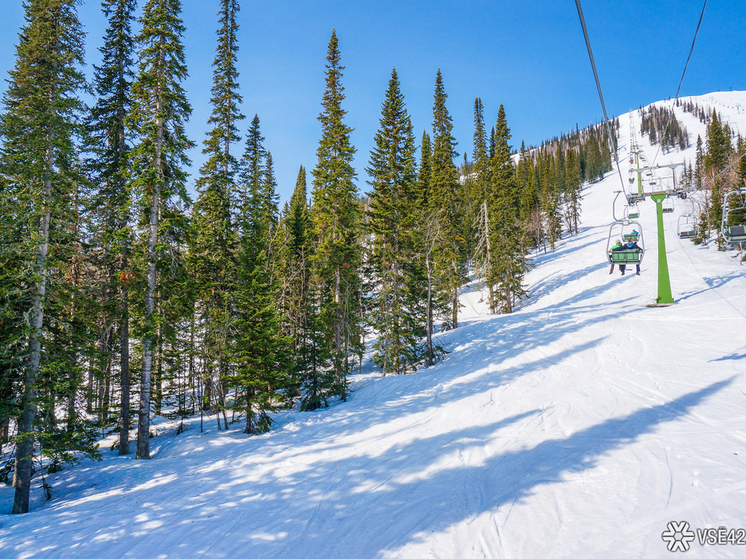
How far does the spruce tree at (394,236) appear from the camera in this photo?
64.3ft

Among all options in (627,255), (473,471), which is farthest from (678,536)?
(627,255)

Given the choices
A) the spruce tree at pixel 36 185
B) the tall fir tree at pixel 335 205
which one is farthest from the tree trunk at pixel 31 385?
the tall fir tree at pixel 335 205

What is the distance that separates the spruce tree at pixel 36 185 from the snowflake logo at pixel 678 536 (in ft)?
49.8

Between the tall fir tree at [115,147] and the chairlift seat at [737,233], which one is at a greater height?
the tall fir tree at [115,147]

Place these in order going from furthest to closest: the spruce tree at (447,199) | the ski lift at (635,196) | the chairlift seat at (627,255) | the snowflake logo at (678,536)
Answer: the spruce tree at (447,199)
the ski lift at (635,196)
the chairlift seat at (627,255)
the snowflake logo at (678,536)

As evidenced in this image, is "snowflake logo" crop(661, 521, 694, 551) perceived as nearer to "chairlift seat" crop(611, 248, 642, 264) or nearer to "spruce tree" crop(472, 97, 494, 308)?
"chairlift seat" crop(611, 248, 642, 264)

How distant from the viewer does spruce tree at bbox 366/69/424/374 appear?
19594mm

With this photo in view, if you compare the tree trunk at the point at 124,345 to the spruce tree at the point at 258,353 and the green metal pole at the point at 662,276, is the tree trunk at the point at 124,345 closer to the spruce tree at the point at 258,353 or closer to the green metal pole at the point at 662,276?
the spruce tree at the point at 258,353

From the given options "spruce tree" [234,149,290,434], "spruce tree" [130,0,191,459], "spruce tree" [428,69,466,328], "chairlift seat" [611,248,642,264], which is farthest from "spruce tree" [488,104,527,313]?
"spruce tree" [130,0,191,459]

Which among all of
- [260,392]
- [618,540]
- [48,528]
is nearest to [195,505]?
[48,528]

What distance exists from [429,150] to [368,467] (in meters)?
33.2

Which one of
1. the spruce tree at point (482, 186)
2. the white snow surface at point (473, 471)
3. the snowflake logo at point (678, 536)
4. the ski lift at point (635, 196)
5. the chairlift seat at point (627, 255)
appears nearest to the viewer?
the snowflake logo at point (678, 536)

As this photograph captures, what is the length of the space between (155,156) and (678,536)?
17912 mm

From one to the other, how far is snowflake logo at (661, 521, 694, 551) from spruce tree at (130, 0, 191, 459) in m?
15.0
